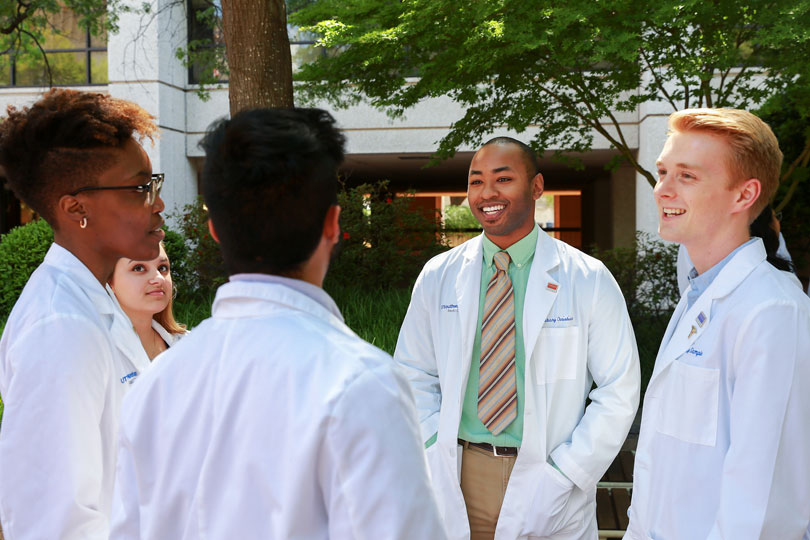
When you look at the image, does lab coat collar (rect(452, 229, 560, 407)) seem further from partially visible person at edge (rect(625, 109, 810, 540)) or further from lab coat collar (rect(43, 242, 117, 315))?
lab coat collar (rect(43, 242, 117, 315))

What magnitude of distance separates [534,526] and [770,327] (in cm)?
155

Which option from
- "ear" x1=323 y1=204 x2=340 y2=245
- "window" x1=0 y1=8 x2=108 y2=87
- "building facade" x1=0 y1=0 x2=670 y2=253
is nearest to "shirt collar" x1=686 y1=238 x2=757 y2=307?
"ear" x1=323 y1=204 x2=340 y2=245

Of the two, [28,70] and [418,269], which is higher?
[28,70]

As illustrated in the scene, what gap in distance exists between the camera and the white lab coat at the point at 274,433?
4.15 feet

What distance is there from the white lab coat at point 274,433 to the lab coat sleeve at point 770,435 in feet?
3.58

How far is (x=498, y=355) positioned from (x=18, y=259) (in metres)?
9.29

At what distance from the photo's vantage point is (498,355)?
11.2 ft

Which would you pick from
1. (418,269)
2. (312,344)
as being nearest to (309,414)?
(312,344)

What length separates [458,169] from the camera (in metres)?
18.7

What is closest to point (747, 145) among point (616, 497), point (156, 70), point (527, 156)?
point (527, 156)

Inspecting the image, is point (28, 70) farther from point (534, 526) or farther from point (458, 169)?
point (534, 526)

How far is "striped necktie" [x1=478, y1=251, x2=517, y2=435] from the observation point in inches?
131

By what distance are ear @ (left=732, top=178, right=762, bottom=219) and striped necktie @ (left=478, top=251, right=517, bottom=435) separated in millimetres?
1316

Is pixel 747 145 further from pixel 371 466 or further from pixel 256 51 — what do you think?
pixel 256 51
